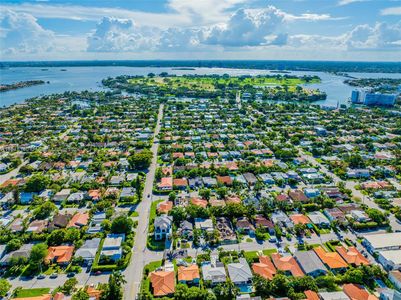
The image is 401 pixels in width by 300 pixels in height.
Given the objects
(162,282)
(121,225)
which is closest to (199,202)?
(121,225)

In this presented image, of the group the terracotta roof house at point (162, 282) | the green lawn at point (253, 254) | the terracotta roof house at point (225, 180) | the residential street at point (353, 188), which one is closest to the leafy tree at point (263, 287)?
the green lawn at point (253, 254)

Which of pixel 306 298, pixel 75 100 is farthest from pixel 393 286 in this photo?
pixel 75 100

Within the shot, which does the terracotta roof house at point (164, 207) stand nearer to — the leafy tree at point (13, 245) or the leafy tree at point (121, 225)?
the leafy tree at point (121, 225)

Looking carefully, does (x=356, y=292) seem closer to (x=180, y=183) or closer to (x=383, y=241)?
(x=383, y=241)

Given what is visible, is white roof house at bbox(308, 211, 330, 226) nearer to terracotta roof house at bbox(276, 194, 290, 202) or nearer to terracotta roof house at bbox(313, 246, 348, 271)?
terracotta roof house at bbox(276, 194, 290, 202)

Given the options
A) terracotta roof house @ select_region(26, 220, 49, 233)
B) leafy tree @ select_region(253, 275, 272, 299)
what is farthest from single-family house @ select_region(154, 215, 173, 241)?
terracotta roof house @ select_region(26, 220, 49, 233)

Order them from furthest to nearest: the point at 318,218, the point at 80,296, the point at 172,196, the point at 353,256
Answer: the point at 172,196 < the point at 318,218 < the point at 353,256 < the point at 80,296
